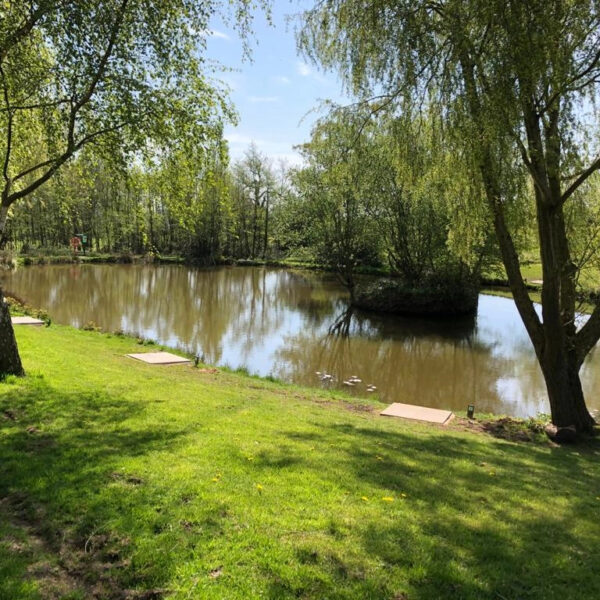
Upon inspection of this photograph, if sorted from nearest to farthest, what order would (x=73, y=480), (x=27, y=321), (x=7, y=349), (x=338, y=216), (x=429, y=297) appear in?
(x=73, y=480), (x=7, y=349), (x=27, y=321), (x=429, y=297), (x=338, y=216)

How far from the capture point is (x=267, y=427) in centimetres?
590

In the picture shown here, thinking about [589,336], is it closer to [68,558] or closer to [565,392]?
[565,392]

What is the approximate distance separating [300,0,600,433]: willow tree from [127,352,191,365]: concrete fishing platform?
679cm

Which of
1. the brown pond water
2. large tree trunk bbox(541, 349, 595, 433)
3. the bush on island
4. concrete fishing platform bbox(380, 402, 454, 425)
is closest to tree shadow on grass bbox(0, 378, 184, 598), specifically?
concrete fishing platform bbox(380, 402, 454, 425)

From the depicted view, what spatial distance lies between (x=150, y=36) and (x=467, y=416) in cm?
833

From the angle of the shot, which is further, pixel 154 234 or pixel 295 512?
pixel 154 234

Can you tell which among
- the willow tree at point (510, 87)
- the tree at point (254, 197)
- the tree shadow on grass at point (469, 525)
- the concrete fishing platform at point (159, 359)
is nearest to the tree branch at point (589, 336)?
the willow tree at point (510, 87)

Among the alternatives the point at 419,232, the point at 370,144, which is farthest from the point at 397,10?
the point at 419,232

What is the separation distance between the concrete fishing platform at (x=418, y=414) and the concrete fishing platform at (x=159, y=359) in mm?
4823

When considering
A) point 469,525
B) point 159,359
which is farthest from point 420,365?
point 469,525

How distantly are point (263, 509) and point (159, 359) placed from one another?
821 centimetres

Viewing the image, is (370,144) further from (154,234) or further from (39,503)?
(154,234)

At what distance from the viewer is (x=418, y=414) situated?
9008 mm

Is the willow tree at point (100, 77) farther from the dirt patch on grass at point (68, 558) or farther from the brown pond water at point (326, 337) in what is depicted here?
the brown pond water at point (326, 337)
